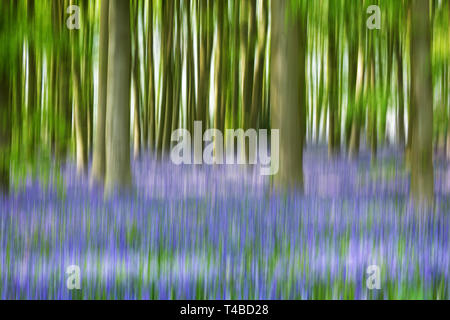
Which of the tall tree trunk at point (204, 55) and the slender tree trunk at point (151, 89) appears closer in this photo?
the tall tree trunk at point (204, 55)

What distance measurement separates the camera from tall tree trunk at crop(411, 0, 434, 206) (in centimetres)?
954

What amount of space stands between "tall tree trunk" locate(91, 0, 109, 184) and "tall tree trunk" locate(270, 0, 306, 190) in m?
3.99

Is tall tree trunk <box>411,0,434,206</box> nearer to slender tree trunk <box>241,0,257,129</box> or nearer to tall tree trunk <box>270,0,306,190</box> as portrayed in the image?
tall tree trunk <box>270,0,306,190</box>

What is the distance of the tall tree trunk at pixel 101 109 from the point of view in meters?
12.9

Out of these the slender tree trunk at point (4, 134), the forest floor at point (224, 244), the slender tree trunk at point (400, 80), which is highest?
the slender tree trunk at point (400, 80)

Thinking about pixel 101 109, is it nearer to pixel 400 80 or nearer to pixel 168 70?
pixel 168 70

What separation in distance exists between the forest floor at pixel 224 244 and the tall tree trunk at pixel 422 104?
0.37m

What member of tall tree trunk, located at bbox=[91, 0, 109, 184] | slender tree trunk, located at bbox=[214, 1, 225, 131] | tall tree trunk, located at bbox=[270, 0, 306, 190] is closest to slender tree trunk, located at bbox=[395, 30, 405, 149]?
slender tree trunk, located at bbox=[214, 1, 225, 131]

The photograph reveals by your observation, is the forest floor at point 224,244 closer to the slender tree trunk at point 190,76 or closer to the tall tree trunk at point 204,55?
the tall tree trunk at point 204,55

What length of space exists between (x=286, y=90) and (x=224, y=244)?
4042mm

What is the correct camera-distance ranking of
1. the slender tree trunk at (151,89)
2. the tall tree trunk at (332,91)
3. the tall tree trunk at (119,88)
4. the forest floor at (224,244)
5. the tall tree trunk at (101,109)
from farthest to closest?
the slender tree trunk at (151,89)
the tall tree trunk at (332,91)
the tall tree trunk at (101,109)
the tall tree trunk at (119,88)
the forest floor at (224,244)

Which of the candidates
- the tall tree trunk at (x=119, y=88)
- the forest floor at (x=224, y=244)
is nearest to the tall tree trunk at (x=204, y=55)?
the tall tree trunk at (x=119, y=88)

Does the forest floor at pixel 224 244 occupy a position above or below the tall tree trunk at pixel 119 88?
below
